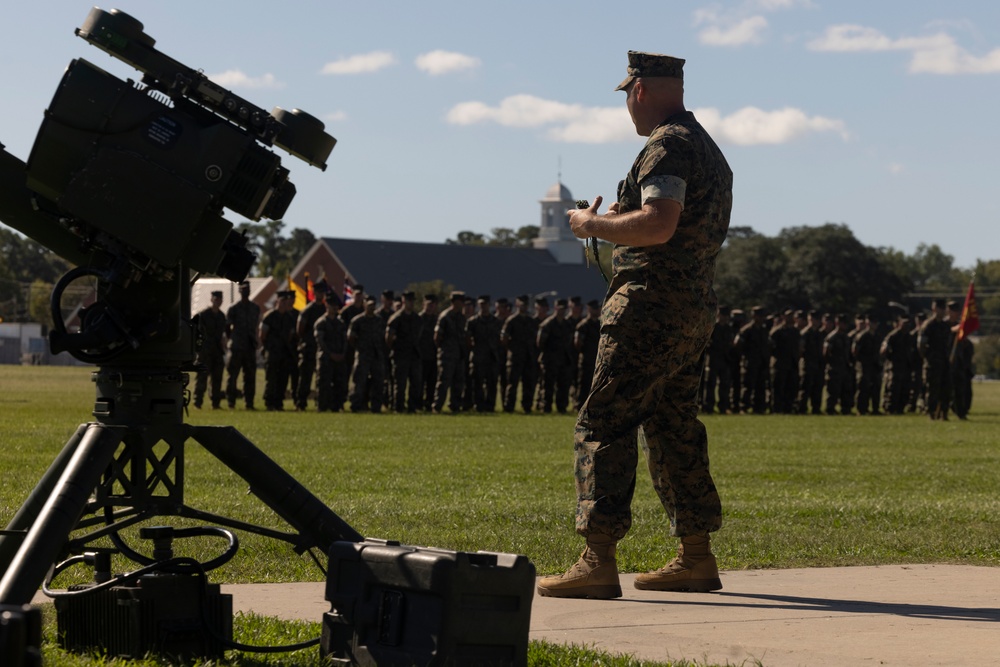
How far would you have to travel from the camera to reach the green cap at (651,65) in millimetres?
6547

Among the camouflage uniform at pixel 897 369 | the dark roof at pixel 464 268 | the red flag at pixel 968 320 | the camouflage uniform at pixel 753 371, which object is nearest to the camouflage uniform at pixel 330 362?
the camouflage uniform at pixel 753 371

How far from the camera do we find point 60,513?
14.7 ft

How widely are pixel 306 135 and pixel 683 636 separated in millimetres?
2231

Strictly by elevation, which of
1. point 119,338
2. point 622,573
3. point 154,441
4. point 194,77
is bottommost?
point 622,573

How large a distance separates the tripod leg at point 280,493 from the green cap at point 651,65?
252 centimetres

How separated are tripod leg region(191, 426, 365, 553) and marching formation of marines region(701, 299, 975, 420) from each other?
26.6 metres

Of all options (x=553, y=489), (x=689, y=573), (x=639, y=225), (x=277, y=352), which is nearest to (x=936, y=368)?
(x=277, y=352)

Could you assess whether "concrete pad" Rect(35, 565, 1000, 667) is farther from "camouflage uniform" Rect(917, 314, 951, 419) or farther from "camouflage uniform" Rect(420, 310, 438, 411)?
"camouflage uniform" Rect(917, 314, 951, 419)

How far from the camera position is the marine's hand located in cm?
620

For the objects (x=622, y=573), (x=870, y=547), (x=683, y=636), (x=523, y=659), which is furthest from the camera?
(x=870, y=547)

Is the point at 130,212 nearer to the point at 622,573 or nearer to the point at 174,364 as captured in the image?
the point at 174,364

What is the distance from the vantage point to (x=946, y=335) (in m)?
30.1

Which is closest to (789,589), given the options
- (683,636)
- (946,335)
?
(683,636)

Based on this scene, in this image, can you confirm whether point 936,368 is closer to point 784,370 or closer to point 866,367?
point 784,370
